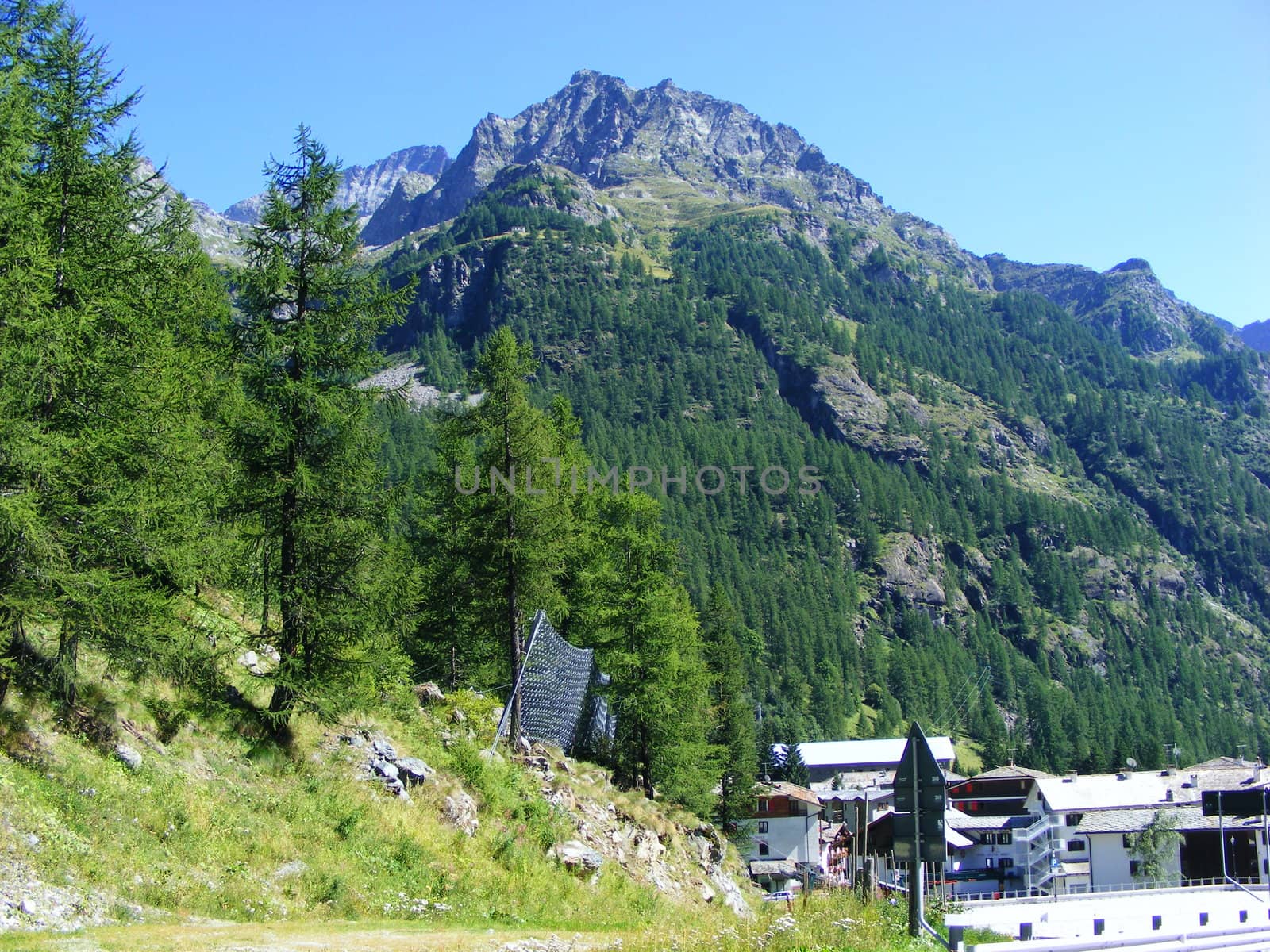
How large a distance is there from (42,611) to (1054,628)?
6810 inches

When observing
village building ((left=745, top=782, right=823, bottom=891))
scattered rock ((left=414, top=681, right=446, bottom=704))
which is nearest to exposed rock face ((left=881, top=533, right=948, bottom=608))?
village building ((left=745, top=782, right=823, bottom=891))

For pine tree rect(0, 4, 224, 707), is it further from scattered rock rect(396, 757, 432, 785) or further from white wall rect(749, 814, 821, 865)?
white wall rect(749, 814, 821, 865)

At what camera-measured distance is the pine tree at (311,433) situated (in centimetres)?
1773

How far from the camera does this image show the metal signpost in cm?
1079

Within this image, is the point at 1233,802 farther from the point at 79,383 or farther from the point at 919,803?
the point at 79,383

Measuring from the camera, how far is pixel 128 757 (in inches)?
593

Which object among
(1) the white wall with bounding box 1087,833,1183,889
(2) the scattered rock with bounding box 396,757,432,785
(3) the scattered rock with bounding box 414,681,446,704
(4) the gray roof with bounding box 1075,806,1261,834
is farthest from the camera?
(1) the white wall with bounding box 1087,833,1183,889

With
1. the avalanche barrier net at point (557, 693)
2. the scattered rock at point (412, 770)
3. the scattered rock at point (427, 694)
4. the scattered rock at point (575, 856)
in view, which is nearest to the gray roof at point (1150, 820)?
the avalanche barrier net at point (557, 693)

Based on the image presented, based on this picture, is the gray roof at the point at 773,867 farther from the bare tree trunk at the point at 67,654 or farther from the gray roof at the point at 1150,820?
the bare tree trunk at the point at 67,654

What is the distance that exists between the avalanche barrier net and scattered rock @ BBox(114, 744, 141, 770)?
9516 mm

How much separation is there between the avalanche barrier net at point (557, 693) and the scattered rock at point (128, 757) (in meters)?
9.52

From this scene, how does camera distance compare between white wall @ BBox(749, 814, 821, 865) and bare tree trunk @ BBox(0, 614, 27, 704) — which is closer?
bare tree trunk @ BBox(0, 614, 27, 704)

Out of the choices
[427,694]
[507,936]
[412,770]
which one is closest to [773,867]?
[427,694]

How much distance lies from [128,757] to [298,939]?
5.28 meters
